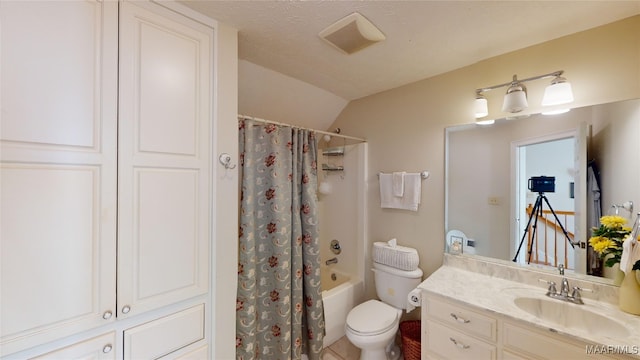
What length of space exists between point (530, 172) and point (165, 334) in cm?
229

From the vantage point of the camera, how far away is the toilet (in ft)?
5.76

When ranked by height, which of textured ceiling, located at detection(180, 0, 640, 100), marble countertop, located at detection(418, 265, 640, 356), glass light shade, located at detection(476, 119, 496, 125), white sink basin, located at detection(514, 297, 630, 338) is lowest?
white sink basin, located at detection(514, 297, 630, 338)

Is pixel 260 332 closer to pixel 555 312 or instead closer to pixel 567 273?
pixel 555 312

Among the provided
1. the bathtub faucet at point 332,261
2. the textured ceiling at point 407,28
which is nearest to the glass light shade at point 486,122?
the textured ceiling at point 407,28

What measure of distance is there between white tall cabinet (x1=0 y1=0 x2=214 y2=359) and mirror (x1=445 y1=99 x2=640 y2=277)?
1802 mm

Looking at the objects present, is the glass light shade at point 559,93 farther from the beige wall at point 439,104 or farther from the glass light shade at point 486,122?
the glass light shade at point 486,122

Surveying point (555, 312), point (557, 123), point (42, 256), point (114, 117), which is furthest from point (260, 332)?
point (557, 123)

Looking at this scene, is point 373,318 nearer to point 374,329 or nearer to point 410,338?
point 374,329

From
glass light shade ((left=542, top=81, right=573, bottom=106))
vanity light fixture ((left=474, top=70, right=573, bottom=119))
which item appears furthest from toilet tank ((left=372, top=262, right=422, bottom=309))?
glass light shade ((left=542, top=81, right=573, bottom=106))

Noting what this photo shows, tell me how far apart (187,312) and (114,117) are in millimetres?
962

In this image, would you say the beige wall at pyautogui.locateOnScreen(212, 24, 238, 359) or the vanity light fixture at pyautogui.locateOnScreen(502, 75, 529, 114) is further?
the vanity light fixture at pyautogui.locateOnScreen(502, 75, 529, 114)

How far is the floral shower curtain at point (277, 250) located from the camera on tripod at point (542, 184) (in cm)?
151

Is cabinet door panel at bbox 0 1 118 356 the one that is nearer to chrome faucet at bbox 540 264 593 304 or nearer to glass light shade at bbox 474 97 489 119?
glass light shade at bbox 474 97 489 119

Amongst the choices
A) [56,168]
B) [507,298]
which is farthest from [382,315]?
[56,168]
